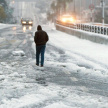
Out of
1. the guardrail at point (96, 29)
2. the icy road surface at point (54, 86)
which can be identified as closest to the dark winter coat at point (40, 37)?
the icy road surface at point (54, 86)

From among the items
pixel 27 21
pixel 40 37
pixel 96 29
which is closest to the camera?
pixel 40 37

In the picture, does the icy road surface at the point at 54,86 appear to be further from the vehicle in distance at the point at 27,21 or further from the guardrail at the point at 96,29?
the vehicle in distance at the point at 27,21

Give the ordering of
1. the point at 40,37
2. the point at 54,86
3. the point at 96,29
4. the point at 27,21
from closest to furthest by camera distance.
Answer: the point at 54,86, the point at 40,37, the point at 96,29, the point at 27,21

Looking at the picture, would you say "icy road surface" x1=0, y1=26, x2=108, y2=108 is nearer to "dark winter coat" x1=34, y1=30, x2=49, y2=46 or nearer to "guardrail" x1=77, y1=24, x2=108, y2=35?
"dark winter coat" x1=34, y1=30, x2=49, y2=46

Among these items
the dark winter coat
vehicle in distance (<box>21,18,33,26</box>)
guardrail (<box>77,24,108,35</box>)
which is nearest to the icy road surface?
the dark winter coat

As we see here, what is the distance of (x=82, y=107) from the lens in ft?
22.5

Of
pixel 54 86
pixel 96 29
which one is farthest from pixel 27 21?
pixel 54 86

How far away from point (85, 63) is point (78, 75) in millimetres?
3305

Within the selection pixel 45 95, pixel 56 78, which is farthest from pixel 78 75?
pixel 45 95

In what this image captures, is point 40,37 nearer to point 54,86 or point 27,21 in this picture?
point 54,86

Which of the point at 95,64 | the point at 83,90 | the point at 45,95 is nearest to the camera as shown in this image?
the point at 45,95

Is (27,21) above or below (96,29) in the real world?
above

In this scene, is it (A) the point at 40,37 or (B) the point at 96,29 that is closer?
(A) the point at 40,37

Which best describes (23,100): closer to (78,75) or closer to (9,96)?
(9,96)
